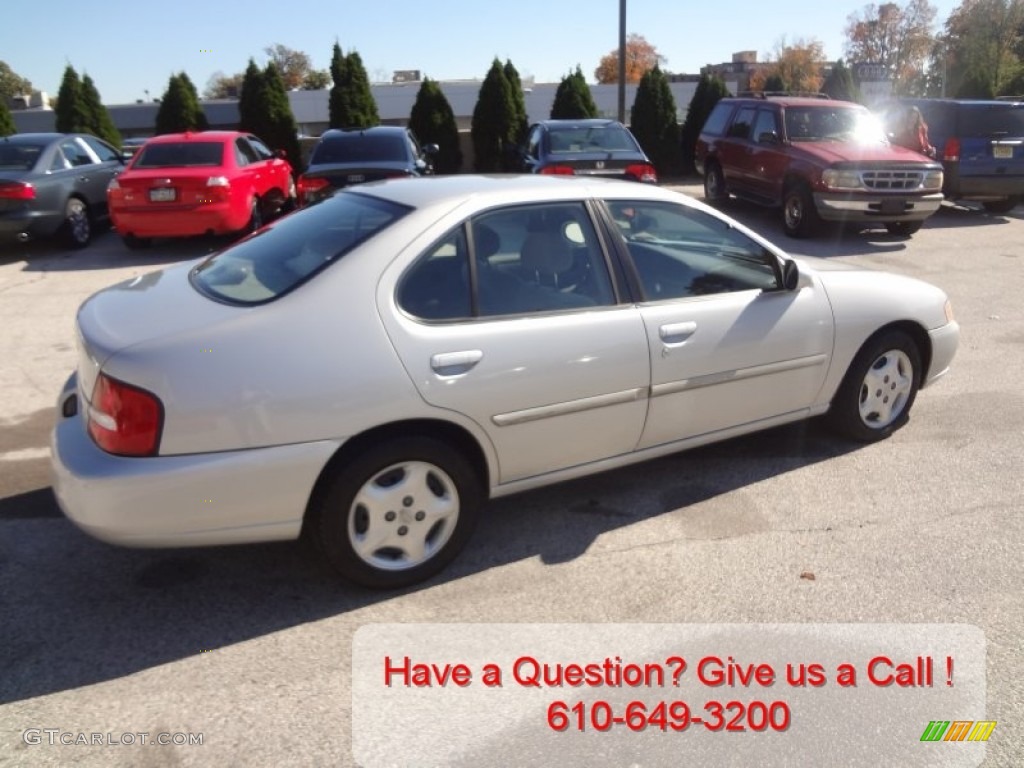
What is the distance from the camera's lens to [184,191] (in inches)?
407

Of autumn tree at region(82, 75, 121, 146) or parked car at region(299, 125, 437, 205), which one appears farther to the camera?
autumn tree at region(82, 75, 121, 146)

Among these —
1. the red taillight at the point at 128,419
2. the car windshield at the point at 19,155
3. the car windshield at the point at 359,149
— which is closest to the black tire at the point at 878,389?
the red taillight at the point at 128,419

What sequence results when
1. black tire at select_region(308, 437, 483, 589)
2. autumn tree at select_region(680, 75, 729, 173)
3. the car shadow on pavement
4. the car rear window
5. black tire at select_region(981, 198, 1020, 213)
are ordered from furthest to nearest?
autumn tree at select_region(680, 75, 729, 173), black tire at select_region(981, 198, 1020, 213), the car rear window, black tire at select_region(308, 437, 483, 589), the car shadow on pavement

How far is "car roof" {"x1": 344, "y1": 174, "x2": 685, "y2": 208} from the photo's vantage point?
12.3ft

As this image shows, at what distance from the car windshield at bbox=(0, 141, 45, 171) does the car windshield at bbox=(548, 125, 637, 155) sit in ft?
22.1

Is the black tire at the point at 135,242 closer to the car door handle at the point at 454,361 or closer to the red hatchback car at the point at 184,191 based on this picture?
the red hatchback car at the point at 184,191

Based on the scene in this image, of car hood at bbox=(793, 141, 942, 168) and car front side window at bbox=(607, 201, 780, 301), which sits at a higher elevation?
car hood at bbox=(793, 141, 942, 168)

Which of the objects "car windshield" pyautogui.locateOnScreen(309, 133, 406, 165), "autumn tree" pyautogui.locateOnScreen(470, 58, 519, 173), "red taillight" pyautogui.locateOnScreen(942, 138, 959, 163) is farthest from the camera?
"autumn tree" pyautogui.locateOnScreen(470, 58, 519, 173)

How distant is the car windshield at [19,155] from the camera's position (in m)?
11.1

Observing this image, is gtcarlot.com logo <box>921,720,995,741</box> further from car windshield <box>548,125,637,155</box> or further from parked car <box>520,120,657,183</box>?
car windshield <box>548,125,637,155</box>

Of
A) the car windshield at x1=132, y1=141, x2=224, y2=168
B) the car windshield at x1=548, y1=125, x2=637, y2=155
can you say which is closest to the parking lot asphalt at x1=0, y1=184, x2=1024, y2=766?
the car windshield at x1=132, y1=141, x2=224, y2=168

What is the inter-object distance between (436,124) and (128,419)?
19.1 meters

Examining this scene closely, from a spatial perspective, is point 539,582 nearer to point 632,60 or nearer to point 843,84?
point 843,84

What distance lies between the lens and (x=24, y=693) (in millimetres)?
2861
